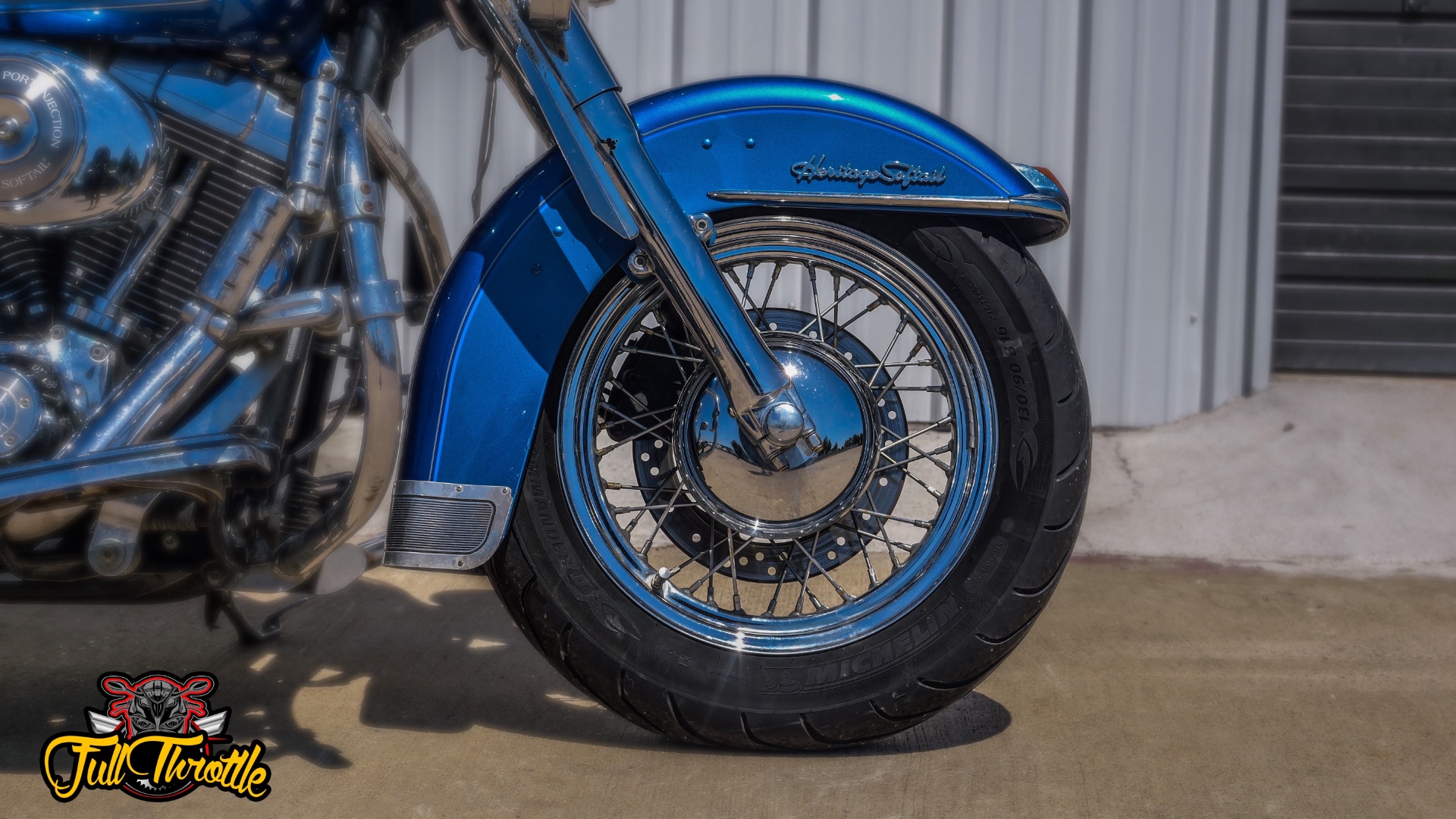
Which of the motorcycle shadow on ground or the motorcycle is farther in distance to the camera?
the motorcycle shadow on ground

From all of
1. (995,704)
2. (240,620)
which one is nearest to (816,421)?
(995,704)

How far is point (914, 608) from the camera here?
1.91 meters

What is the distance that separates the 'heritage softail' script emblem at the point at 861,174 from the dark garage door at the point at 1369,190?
2921 mm

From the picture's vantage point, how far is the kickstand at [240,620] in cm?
228

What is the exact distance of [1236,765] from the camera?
6.31 ft

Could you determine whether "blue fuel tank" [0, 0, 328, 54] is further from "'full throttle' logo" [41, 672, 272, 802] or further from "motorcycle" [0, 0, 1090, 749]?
"'full throttle' logo" [41, 672, 272, 802]

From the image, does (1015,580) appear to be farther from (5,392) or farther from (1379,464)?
(1379,464)

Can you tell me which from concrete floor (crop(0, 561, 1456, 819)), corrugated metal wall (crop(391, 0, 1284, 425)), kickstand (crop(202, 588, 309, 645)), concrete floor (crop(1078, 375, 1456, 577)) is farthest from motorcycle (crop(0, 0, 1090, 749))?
corrugated metal wall (crop(391, 0, 1284, 425))

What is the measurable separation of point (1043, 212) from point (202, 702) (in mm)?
1526

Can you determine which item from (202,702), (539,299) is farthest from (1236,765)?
(202,702)

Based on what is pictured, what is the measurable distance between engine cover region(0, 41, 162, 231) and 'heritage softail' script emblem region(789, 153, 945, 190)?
37.0 inches

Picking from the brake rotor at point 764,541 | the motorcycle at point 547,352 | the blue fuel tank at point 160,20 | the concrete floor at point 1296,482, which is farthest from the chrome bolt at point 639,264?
the concrete floor at point 1296,482

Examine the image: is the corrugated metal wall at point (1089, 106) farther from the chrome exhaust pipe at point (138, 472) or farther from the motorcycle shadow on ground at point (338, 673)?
the chrome exhaust pipe at point (138, 472)

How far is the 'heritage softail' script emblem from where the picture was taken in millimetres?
1886
